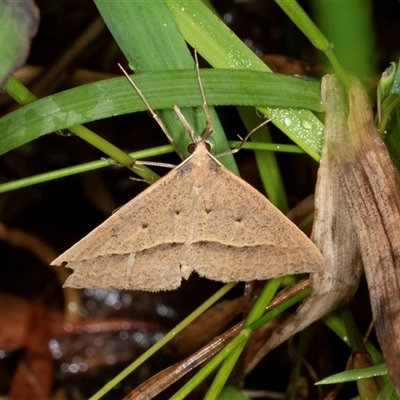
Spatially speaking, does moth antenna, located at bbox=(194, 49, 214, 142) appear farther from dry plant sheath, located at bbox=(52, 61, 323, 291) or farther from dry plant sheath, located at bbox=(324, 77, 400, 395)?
dry plant sheath, located at bbox=(324, 77, 400, 395)

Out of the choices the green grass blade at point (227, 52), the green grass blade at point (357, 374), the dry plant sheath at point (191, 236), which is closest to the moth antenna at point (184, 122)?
the dry plant sheath at point (191, 236)

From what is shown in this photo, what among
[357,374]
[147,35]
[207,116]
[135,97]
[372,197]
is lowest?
[357,374]

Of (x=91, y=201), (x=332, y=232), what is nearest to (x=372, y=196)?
(x=332, y=232)

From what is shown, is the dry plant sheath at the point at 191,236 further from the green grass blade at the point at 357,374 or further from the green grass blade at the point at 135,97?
the green grass blade at the point at 357,374

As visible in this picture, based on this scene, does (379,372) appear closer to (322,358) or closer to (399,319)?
(399,319)

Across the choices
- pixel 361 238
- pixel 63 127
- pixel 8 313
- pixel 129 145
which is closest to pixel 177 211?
pixel 63 127

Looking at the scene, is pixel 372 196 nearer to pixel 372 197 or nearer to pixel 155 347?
pixel 372 197

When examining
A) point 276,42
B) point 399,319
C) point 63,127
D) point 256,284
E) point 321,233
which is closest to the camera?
point 399,319
